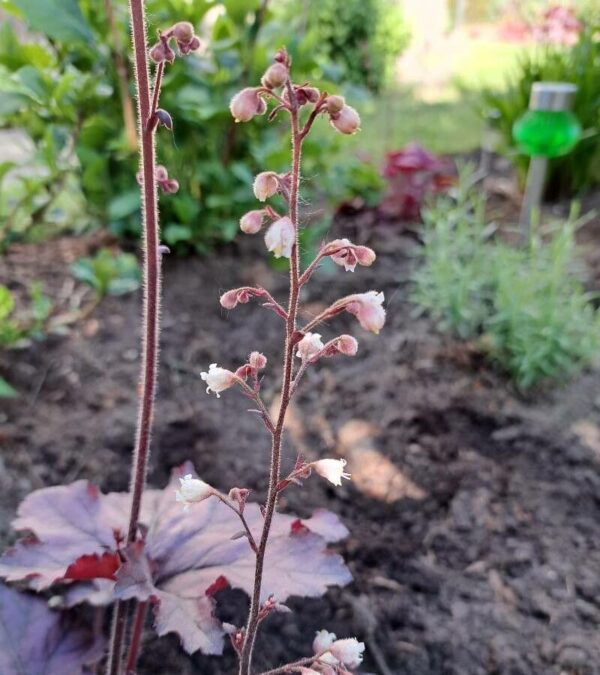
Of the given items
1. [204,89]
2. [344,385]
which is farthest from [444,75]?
[344,385]

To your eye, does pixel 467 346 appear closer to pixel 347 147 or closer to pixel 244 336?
pixel 244 336

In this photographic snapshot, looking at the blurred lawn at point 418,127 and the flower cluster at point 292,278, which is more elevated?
the flower cluster at point 292,278

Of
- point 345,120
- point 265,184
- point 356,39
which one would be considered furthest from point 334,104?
point 356,39

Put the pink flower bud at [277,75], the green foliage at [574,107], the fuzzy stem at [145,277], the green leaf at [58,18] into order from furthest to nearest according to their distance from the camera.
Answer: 1. the green foliage at [574,107]
2. the green leaf at [58,18]
3. the fuzzy stem at [145,277]
4. the pink flower bud at [277,75]

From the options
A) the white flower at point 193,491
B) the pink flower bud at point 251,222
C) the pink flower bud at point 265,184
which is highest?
the pink flower bud at point 265,184

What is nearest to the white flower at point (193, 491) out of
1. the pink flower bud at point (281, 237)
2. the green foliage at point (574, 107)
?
the pink flower bud at point (281, 237)

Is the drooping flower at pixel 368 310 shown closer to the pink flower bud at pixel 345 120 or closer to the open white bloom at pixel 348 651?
the pink flower bud at pixel 345 120

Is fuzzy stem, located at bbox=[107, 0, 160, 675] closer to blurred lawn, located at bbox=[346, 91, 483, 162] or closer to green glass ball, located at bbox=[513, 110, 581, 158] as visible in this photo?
green glass ball, located at bbox=[513, 110, 581, 158]

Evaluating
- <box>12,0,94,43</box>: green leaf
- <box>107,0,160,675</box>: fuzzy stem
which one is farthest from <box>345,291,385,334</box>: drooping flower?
<box>12,0,94,43</box>: green leaf
